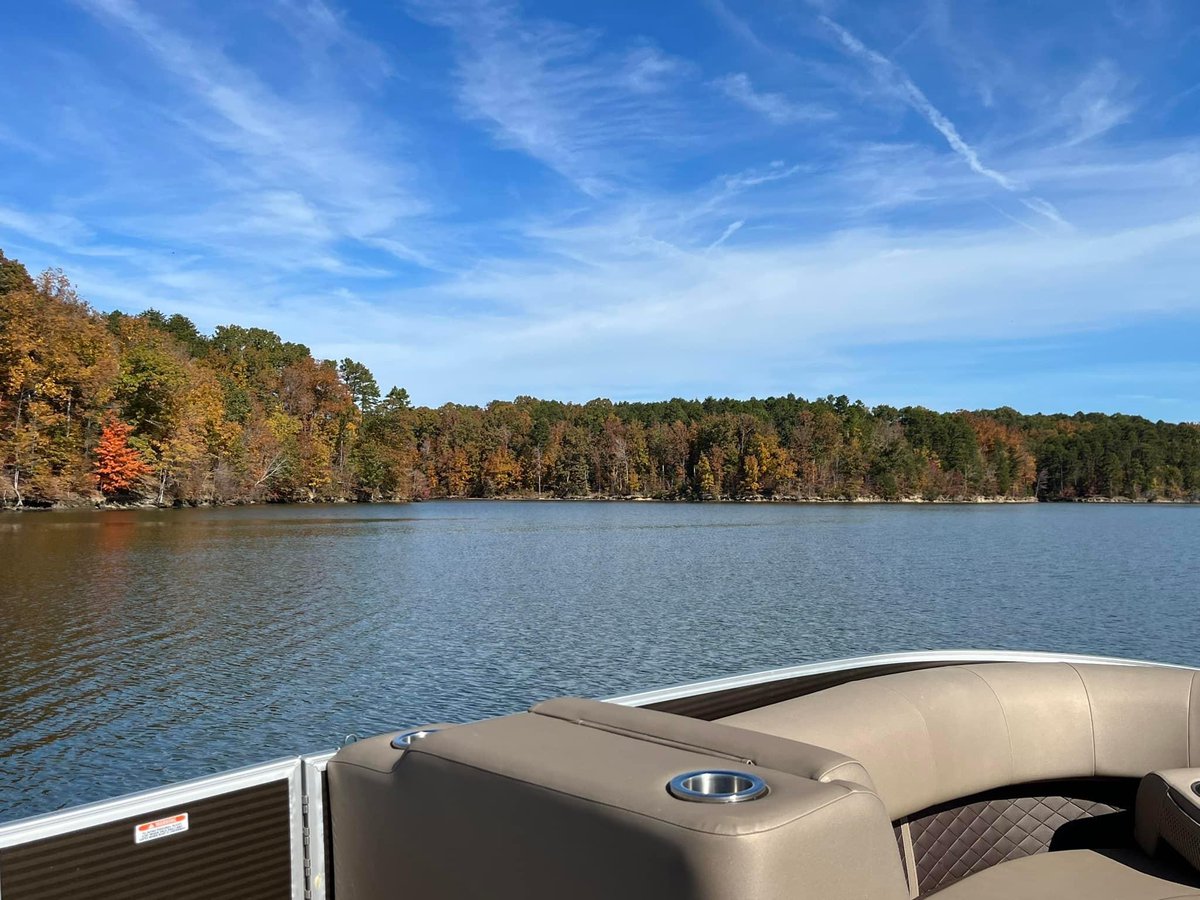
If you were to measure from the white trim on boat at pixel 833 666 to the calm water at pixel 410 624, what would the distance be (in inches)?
253

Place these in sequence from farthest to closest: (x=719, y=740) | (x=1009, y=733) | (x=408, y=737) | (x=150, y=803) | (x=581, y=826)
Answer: (x=1009, y=733) → (x=408, y=737) → (x=150, y=803) → (x=719, y=740) → (x=581, y=826)

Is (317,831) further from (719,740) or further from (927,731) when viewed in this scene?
(927,731)

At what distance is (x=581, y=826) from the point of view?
143 centimetres

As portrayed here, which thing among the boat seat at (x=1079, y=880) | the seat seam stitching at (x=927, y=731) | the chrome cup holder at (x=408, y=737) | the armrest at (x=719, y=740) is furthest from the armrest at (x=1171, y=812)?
the chrome cup holder at (x=408, y=737)

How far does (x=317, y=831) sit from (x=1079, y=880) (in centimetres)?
200

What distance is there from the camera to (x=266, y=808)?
1979mm

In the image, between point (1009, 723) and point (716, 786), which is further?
point (1009, 723)

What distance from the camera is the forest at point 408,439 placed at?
45156 millimetres

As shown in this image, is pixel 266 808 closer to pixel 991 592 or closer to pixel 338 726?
pixel 338 726

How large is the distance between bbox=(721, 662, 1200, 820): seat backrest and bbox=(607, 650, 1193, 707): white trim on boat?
0.23 m

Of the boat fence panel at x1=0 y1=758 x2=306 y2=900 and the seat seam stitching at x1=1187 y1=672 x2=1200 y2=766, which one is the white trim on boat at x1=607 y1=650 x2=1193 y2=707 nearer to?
the seat seam stitching at x1=1187 y1=672 x2=1200 y2=766

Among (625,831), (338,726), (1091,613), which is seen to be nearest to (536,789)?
(625,831)

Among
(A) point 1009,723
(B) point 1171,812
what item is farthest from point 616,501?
(B) point 1171,812

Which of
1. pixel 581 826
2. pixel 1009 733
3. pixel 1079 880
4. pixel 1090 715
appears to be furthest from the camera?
pixel 1090 715
